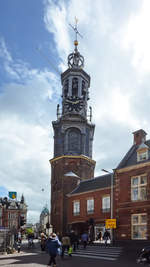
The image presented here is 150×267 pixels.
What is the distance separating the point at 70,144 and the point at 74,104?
28.9ft

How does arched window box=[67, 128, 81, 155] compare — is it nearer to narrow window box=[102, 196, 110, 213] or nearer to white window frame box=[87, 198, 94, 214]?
white window frame box=[87, 198, 94, 214]

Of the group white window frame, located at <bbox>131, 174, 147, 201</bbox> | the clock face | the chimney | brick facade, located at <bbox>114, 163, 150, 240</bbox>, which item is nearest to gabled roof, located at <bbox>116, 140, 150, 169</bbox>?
the chimney

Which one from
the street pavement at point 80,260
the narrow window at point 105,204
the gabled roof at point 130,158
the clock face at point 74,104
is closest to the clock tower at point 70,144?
the clock face at point 74,104

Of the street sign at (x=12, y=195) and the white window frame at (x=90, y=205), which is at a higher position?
the street sign at (x=12, y=195)

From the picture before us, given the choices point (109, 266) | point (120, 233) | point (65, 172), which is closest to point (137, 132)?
point (120, 233)

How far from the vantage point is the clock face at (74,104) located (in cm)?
6338

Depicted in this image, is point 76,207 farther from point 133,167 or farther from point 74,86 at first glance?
point 74,86

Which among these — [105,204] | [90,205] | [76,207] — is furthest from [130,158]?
[76,207]

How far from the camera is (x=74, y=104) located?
6347cm

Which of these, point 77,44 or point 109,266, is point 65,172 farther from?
point 109,266

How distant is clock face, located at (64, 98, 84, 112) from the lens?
208 ft

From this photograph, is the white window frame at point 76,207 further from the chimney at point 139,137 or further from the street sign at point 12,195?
the street sign at point 12,195

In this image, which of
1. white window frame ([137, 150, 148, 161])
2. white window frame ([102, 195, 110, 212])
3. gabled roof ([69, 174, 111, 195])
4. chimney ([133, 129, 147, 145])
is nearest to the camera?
white window frame ([137, 150, 148, 161])

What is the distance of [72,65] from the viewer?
6900 centimetres
